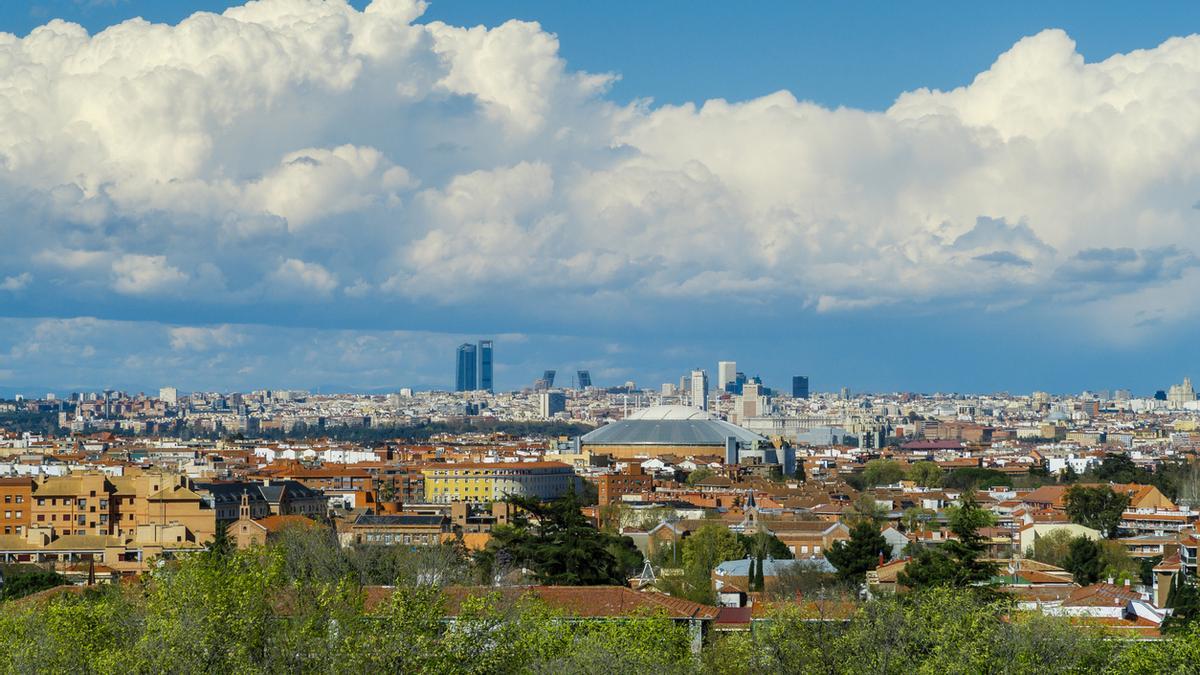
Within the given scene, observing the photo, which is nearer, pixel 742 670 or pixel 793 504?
pixel 742 670

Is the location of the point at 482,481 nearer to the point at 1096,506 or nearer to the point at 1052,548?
the point at 1096,506

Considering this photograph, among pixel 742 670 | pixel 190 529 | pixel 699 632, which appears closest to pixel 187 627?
pixel 742 670

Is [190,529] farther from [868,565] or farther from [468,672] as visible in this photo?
[468,672]

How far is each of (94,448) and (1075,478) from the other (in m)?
66.7

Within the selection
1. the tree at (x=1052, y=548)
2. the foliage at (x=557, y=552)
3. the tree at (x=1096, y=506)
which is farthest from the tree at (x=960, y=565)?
the tree at (x=1096, y=506)

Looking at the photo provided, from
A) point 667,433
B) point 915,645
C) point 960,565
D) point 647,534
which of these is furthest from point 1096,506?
point 667,433

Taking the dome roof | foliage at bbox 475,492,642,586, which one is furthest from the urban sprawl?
the dome roof

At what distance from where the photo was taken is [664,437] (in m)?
158

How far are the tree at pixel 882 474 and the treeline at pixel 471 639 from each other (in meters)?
93.0

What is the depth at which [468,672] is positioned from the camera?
21844mm

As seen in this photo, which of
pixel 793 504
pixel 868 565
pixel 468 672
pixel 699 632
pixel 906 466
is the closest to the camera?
pixel 468 672

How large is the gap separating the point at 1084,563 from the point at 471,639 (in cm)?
3219

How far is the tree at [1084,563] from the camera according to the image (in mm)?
50125

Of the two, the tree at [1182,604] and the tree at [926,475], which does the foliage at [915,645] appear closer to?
the tree at [1182,604]
